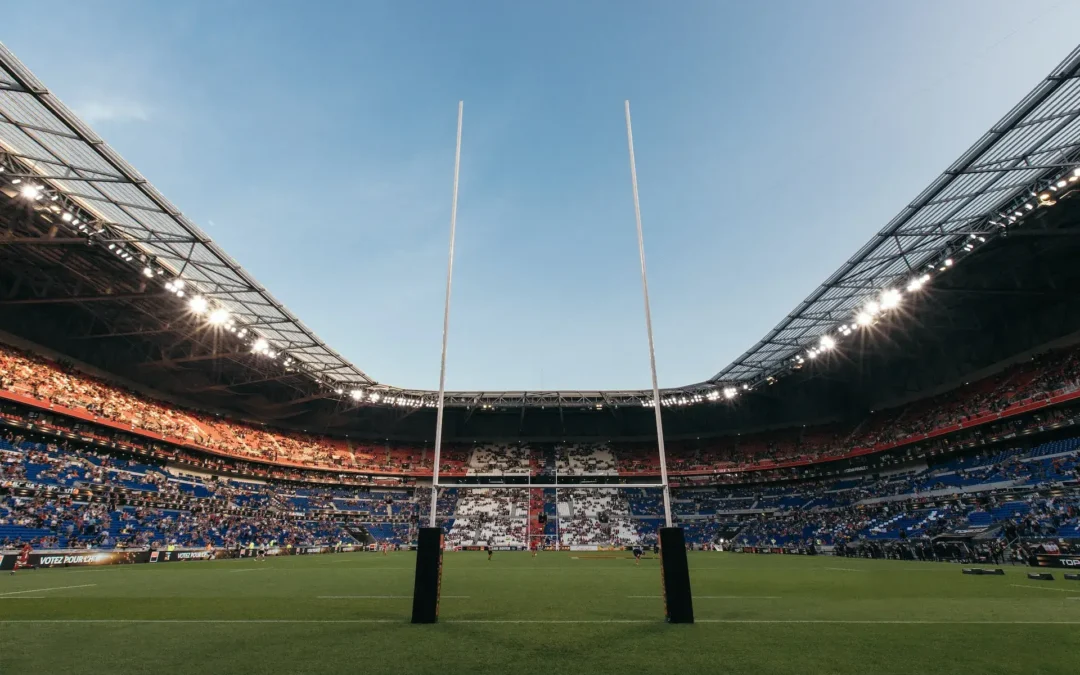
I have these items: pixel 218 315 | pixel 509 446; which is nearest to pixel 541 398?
pixel 509 446

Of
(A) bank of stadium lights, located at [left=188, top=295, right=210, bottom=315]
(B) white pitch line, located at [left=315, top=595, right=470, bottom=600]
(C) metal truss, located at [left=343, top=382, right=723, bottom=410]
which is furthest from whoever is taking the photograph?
(C) metal truss, located at [left=343, top=382, right=723, bottom=410]

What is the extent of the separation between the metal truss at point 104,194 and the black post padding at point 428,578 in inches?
726

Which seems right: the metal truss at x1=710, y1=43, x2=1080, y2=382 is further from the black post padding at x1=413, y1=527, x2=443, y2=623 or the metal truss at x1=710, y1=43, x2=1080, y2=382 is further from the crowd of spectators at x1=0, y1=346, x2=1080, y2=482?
the black post padding at x1=413, y1=527, x2=443, y2=623

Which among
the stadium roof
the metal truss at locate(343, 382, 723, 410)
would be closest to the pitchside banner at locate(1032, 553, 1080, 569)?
the stadium roof

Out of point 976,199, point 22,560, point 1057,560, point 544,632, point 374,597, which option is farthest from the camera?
point 22,560

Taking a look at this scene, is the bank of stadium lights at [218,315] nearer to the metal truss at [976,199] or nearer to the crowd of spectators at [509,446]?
the crowd of spectators at [509,446]

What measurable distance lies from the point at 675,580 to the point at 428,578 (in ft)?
12.7

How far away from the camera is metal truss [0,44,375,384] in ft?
52.7

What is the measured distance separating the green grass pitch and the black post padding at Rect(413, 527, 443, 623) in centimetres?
26

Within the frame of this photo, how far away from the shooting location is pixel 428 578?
7766 millimetres

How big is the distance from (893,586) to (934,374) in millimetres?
35550

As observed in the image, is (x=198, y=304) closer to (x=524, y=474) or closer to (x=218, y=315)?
(x=218, y=315)

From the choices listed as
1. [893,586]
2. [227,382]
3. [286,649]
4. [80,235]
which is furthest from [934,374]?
[227,382]

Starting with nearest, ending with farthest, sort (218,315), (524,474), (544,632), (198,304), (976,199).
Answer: (544,632) < (976,199) < (198,304) < (218,315) < (524,474)
